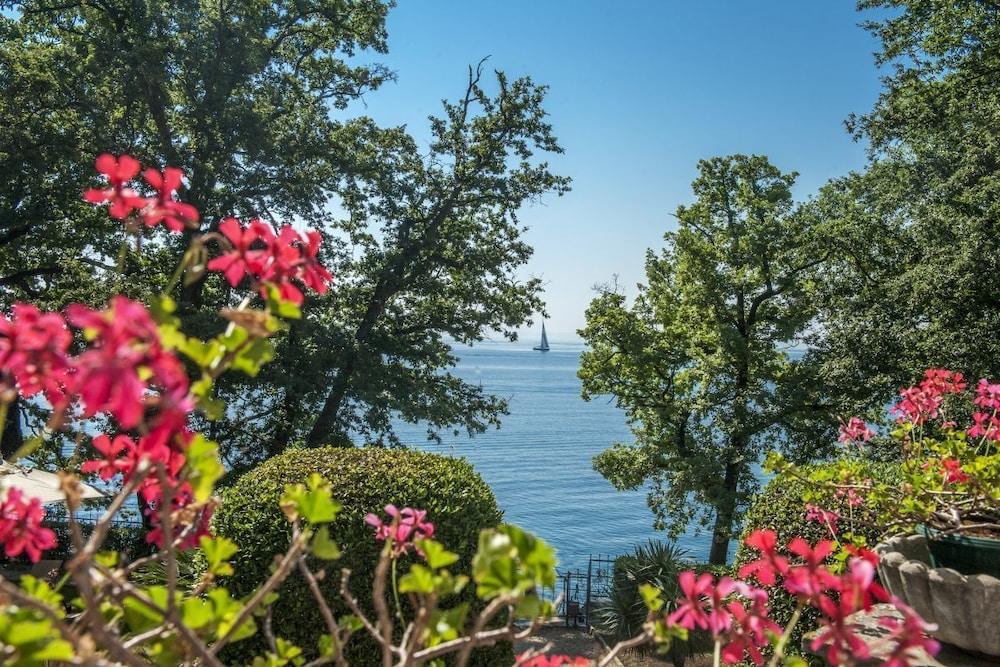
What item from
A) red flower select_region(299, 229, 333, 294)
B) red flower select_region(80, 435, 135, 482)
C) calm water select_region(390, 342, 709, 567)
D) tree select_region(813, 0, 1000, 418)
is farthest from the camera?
calm water select_region(390, 342, 709, 567)

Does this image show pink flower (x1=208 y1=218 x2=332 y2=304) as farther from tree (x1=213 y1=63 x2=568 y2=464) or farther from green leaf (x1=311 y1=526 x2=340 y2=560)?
tree (x1=213 y1=63 x2=568 y2=464)

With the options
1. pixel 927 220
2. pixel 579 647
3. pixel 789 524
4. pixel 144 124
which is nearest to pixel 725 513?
pixel 579 647

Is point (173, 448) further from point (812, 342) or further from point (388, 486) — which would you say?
point (812, 342)

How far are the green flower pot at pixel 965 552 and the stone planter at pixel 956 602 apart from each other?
0.07 m

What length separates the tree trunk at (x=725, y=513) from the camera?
16.0 m

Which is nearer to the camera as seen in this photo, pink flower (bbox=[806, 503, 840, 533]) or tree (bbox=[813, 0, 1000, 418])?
pink flower (bbox=[806, 503, 840, 533])

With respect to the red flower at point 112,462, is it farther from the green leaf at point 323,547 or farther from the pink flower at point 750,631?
the pink flower at point 750,631

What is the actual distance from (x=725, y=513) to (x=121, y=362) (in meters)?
17.0

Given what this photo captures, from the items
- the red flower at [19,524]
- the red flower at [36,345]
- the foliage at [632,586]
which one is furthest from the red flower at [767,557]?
the foliage at [632,586]

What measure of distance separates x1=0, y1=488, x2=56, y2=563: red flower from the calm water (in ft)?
31.2

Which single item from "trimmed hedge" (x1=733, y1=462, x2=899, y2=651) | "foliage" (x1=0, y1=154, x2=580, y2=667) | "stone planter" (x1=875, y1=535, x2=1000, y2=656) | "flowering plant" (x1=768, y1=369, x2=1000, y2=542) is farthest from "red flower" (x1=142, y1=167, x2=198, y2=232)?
"trimmed hedge" (x1=733, y1=462, x2=899, y2=651)

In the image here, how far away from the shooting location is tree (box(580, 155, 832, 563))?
16.5 meters

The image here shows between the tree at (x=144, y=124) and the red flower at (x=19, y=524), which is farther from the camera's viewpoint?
the tree at (x=144, y=124)

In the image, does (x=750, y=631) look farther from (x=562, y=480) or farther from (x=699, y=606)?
(x=562, y=480)
